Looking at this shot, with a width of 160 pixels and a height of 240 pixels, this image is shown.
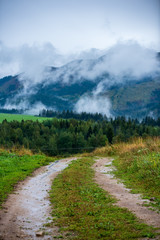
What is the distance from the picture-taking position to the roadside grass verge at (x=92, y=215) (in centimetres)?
643

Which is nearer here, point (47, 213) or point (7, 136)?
point (47, 213)

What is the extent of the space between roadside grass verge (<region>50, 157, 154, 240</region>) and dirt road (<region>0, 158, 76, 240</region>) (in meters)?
0.49

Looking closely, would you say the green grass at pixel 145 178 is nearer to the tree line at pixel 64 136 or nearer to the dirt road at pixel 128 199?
the dirt road at pixel 128 199

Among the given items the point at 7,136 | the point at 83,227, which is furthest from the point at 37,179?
the point at 7,136

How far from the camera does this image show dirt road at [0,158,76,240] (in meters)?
6.71

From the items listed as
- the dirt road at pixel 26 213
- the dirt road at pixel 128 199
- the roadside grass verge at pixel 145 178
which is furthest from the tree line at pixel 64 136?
the dirt road at pixel 26 213

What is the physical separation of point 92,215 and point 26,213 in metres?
2.72

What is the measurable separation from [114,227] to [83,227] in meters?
→ 1.03

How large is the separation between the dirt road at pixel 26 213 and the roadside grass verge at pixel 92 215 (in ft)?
1.60

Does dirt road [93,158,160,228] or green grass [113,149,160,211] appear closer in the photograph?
dirt road [93,158,160,228]

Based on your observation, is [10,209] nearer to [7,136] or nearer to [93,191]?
[93,191]

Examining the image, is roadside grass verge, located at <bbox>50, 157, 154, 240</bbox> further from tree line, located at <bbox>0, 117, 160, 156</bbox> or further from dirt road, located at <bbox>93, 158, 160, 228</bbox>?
tree line, located at <bbox>0, 117, 160, 156</bbox>

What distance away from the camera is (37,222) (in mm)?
7824

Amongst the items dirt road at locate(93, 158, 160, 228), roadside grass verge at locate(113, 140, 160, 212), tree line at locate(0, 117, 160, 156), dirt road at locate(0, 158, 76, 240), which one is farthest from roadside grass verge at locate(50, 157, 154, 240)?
tree line at locate(0, 117, 160, 156)
